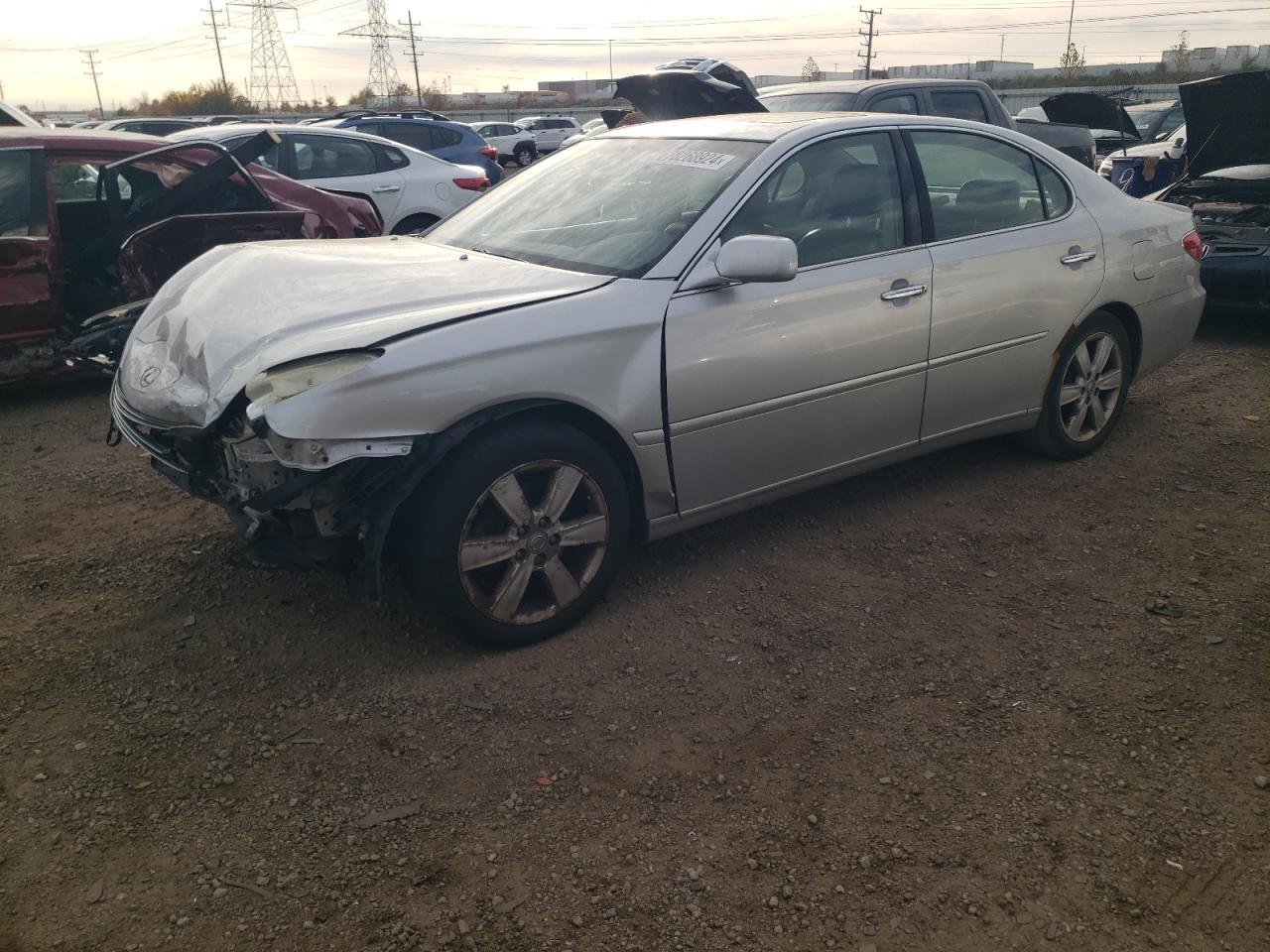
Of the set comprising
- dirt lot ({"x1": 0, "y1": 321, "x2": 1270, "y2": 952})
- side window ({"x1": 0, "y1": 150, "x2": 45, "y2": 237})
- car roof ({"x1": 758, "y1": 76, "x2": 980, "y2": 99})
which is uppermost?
car roof ({"x1": 758, "y1": 76, "x2": 980, "y2": 99})

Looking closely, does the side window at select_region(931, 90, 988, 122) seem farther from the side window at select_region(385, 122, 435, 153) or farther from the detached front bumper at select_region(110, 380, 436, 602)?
the side window at select_region(385, 122, 435, 153)

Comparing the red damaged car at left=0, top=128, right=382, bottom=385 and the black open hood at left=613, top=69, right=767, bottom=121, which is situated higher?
the black open hood at left=613, top=69, right=767, bottom=121

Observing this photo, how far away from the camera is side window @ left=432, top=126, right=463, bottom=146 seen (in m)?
14.1

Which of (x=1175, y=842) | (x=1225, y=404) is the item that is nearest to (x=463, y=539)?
(x=1175, y=842)

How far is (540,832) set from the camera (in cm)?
247

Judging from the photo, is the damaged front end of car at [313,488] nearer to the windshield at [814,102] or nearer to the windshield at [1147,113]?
the windshield at [814,102]

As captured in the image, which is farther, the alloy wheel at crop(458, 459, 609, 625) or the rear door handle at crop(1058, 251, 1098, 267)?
the rear door handle at crop(1058, 251, 1098, 267)

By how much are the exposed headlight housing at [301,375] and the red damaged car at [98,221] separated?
319cm

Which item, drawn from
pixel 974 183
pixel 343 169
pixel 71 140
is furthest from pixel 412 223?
pixel 974 183

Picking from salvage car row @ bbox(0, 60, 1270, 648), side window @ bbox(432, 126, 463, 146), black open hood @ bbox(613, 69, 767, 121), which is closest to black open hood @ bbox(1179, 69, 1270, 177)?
salvage car row @ bbox(0, 60, 1270, 648)

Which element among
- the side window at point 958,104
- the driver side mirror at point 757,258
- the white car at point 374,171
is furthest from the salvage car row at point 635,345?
the white car at point 374,171

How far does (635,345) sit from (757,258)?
0.49m

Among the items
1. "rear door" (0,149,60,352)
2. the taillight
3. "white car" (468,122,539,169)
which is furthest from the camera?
"white car" (468,122,539,169)

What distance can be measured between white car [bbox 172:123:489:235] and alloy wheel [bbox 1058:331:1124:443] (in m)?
6.11
